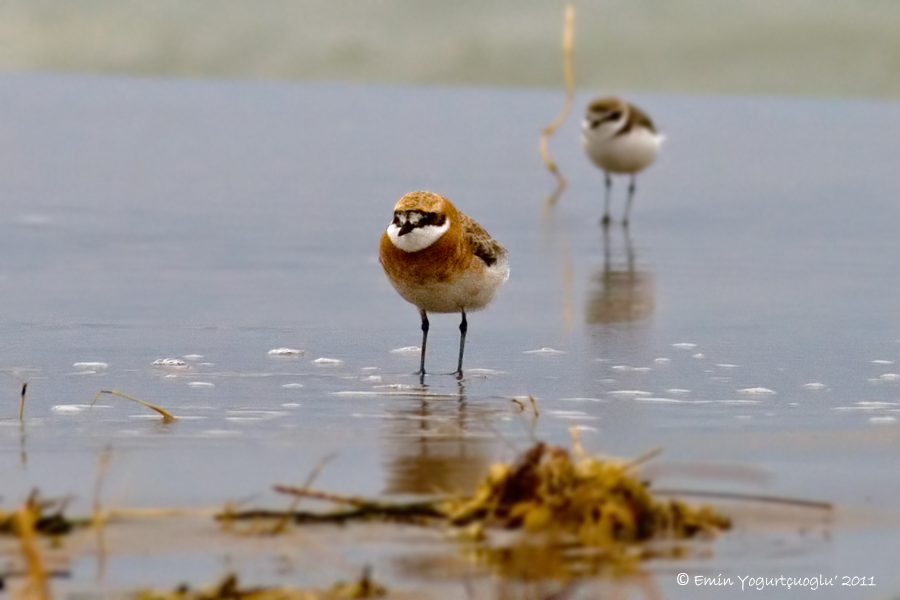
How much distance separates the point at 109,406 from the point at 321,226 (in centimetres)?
674

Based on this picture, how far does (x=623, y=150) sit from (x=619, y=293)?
5.66 meters

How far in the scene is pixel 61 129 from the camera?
2172 centimetres

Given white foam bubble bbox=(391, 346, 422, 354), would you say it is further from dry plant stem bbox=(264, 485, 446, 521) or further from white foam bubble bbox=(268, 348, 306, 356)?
dry plant stem bbox=(264, 485, 446, 521)

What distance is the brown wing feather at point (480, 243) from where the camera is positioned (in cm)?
759

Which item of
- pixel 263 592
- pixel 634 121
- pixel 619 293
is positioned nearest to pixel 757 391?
pixel 619 293

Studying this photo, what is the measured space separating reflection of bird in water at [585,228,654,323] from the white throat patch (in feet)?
6.63

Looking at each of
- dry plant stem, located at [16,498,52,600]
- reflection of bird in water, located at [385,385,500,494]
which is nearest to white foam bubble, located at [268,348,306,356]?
reflection of bird in water, located at [385,385,500,494]

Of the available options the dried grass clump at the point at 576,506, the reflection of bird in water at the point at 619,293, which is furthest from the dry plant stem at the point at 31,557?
the reflection of bird in water at the point at 619,293

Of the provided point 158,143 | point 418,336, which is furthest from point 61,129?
point 418,336

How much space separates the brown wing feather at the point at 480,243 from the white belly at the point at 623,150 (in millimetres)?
7936

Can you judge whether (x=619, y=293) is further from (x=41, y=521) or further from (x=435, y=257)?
(x=41, y=521)

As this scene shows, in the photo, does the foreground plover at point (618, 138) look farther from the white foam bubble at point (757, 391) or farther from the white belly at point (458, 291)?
the white foam bubble at point (757, 391)

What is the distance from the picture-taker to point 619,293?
33.0 ft

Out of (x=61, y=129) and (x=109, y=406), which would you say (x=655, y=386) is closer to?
(x=109, y=406)
